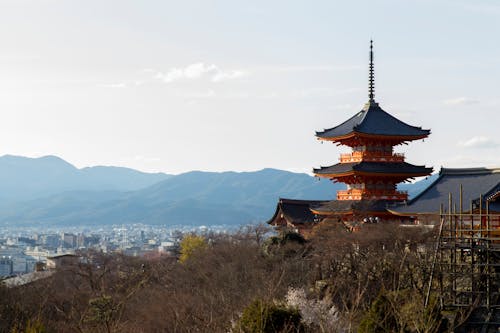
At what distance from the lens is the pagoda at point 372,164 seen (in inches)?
1395

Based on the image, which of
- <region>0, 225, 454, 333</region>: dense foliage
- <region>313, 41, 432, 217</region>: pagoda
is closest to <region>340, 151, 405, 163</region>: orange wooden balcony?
<region>313, 41, 432, 217</region>: pagoda

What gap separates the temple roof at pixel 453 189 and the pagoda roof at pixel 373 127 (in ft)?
11.2

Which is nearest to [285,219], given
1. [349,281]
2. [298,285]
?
[298,285]

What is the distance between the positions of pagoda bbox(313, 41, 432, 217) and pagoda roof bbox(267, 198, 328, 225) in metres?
2.48

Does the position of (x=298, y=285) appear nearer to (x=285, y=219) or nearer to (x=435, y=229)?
(x=435, y=229)

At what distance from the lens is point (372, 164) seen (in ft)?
118

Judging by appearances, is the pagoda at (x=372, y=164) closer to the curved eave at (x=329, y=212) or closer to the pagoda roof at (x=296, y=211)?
the curved eave at (x=329, y=212)

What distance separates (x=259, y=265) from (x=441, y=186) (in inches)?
308

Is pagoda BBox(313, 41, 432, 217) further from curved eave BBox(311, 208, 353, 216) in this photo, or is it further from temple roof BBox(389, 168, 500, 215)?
temple roof BBox(389, 168, 500, 215)

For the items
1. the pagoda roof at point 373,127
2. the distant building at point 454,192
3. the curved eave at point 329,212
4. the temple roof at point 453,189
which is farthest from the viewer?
the pagoda roof at point 373,127

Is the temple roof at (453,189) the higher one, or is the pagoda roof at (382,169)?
the pagoda roof at (382,169)

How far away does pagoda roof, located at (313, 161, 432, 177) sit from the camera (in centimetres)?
3534

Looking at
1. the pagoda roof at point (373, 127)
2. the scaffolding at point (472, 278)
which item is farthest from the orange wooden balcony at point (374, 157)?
the scaffolding at point (472, 278)

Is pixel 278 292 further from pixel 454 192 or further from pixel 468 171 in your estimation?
pixel 468 171
